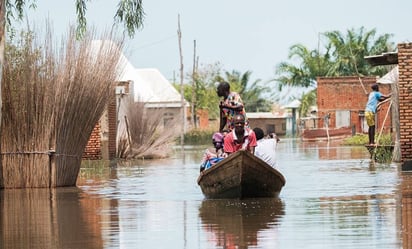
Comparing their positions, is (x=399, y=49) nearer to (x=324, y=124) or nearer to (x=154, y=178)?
(x=154, y=178)

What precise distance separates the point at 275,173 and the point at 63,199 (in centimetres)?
355

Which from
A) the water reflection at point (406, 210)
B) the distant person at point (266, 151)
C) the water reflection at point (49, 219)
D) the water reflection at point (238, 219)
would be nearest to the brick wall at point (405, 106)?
the water reflection at point (406, 210)

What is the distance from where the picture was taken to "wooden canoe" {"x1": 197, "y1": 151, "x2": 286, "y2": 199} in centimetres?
1425

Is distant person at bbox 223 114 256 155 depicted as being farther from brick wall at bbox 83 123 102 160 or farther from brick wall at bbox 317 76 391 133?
brick wall at bbox 317 76 391 133

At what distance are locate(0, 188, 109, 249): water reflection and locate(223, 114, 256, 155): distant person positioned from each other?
2.09 meters

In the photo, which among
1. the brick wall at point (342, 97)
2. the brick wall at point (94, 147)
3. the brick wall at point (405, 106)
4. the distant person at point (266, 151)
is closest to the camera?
the distant person at point (266, 151)

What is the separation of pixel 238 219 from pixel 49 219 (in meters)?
2.54

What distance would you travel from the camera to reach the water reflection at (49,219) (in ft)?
35.3

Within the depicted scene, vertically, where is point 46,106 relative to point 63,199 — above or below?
above

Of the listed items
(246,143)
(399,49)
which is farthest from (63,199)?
(399,49)

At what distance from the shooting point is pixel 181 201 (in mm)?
15609

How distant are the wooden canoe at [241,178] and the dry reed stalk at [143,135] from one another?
56.4 ft

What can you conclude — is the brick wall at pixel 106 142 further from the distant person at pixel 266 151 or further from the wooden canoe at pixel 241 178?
the wooden canoe at pixel 241 178

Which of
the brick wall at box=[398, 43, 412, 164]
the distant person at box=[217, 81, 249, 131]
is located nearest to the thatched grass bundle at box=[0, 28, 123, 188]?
the distant person at box=[217, 81, 249, 131]
